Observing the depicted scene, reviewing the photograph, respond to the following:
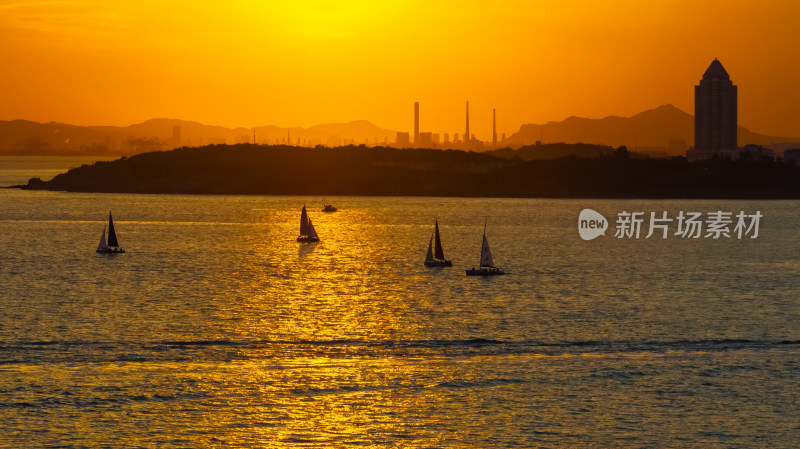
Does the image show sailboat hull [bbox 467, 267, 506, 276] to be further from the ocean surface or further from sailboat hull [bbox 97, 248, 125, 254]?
sailboat hull [bbox 97, 248, 125, 254]

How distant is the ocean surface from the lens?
4156 centimetres

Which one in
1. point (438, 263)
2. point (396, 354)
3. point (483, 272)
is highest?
point (438, 263)

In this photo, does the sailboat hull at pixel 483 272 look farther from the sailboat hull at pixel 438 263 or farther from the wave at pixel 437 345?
the wave at pixel 437 345

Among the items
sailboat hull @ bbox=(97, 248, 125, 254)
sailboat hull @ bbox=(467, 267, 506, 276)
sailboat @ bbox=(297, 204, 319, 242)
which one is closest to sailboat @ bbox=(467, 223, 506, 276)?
sailboat hull @ bbox=(467, 267, 506, 276)

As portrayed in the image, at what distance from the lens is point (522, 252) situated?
119125 millimetres

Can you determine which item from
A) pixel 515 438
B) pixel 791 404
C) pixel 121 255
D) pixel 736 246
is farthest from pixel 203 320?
pixel 736 246

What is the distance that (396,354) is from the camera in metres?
54.6

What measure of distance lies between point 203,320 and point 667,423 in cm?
3123

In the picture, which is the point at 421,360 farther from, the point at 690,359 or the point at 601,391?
the point at 690,359

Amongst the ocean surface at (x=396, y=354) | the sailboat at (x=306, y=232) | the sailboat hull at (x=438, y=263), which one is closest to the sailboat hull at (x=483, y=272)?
the ocean surface at (x=396, y=354)

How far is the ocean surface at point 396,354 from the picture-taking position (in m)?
41.6

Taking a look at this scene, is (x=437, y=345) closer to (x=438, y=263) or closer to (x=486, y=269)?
(x=486, y=269)

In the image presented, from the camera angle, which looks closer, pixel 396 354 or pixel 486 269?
pixel 396 354

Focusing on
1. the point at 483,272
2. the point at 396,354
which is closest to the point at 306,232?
the point at 483,272
